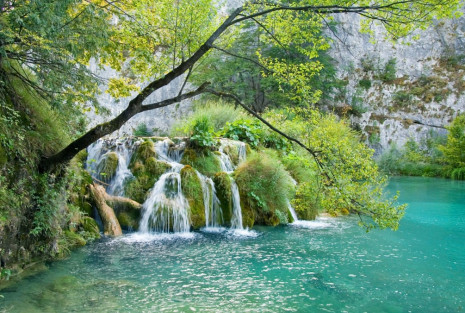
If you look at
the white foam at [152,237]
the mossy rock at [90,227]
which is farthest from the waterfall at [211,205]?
the mossy rock at [90,227]

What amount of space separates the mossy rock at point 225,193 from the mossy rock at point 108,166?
2.52m

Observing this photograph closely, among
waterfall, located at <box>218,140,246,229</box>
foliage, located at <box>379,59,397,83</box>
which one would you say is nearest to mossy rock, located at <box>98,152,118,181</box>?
waterfall, located at <box>218,140,246,229</box>

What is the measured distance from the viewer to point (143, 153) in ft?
29.8

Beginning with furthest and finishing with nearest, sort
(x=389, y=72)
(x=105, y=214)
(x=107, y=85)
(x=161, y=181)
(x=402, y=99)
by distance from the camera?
(x=389, y=72)
(x=402, y=99)
(x=161, y=181)
(x=105, y=214)
(x=107, y=85)

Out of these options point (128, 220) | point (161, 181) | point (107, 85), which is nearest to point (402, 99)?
point (161, 181)

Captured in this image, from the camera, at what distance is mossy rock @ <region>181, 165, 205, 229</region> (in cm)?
796

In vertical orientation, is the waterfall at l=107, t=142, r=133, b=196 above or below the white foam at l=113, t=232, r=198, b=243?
above

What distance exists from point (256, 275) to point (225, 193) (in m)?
3.48

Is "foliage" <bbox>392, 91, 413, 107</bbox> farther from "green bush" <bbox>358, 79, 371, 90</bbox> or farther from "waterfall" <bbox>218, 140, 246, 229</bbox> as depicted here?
"waterfall" <bbox>218, 140, 246, 229</bbox>

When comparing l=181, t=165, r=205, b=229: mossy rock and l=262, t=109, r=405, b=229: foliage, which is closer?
l=262, t=109, r=405, b=229: foliage

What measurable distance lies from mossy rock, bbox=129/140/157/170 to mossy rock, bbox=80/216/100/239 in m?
2.30

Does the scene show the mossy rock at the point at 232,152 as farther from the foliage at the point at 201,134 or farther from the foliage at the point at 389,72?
the foliage at the point at 389,72

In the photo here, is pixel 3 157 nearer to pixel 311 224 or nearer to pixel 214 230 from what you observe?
pixel 214 230

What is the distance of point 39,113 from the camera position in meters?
5.07
